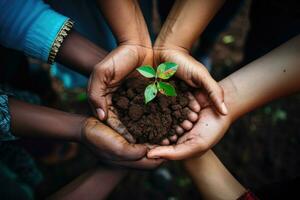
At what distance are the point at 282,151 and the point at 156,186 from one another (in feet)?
4.21

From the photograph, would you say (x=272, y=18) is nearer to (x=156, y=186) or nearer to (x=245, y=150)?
(x=245, y=150)

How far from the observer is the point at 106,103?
6.06 ft

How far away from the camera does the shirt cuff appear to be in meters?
1.87

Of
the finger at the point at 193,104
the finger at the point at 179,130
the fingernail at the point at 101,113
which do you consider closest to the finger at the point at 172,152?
the finger at the point at 179,130

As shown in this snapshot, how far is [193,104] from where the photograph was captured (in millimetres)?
1933

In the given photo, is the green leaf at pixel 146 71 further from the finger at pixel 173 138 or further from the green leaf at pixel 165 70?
the finger at pixel 173 138

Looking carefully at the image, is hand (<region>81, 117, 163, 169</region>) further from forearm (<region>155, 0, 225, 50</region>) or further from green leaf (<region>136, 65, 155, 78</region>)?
forearm (<region>155, 0, 225, 50</region>)

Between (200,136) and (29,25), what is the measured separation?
Answer: 1277mm

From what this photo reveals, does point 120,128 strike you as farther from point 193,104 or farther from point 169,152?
point 193,104

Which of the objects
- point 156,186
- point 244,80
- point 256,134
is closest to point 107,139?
point 244,80

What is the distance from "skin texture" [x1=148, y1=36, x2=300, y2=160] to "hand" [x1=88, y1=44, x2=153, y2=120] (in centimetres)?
49

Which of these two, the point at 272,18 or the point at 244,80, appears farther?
the point at 272,18

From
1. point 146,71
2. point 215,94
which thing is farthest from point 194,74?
point 146,71

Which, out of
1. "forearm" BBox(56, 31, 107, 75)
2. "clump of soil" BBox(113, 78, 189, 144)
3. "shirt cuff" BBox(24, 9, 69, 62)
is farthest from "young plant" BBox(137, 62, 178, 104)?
"shirt cuff" BBox(24, 9, 69, 62)
